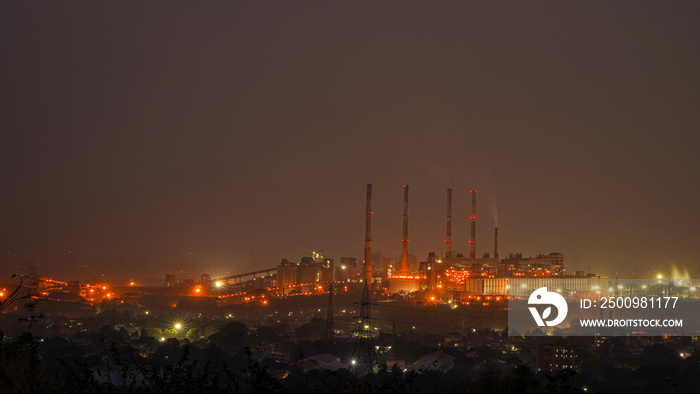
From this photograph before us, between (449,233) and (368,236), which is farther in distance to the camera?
(449,233)

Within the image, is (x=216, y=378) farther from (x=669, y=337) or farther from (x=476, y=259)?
(x=476, y=259)

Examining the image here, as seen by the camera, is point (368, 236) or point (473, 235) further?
point (473, 235)

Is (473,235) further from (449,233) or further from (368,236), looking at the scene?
(368,236)

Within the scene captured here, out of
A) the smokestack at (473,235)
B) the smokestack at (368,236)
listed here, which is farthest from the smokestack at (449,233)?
the smokestack at (368,236)

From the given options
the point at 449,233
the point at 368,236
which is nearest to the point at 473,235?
the point at 449,233

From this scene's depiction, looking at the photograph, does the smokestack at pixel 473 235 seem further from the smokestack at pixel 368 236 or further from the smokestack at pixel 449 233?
the smokestack at pixel 368 236

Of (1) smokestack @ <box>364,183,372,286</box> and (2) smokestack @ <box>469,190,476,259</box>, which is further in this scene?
(2) smokestack @ <box>469,190,476,259</box>

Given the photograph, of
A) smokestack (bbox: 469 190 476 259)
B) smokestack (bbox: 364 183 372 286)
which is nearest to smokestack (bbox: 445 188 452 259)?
smokestack (bbox: 469 190 476 259)

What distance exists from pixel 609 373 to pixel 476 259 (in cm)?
3503

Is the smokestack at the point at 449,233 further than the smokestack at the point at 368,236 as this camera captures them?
Yes

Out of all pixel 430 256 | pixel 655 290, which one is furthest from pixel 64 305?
pixel 655 290

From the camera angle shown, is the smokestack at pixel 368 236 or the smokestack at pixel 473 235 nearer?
the smokestack at pixel 368 236

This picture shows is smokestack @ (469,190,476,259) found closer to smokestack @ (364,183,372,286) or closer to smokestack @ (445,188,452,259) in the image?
smokestack @ (445,188,452,259)

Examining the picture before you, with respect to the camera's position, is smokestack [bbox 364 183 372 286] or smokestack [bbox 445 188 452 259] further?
smokestack [bbox 445 188 452 259]
